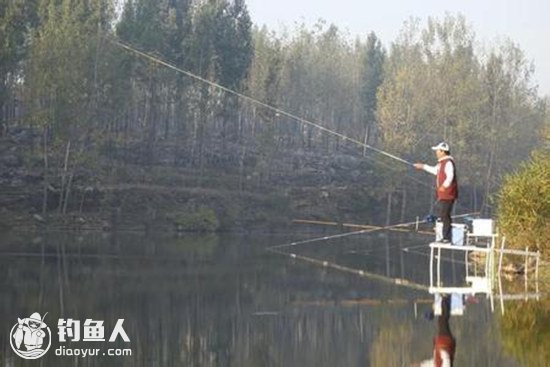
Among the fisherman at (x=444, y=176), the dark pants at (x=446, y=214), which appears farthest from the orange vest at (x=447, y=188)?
the dark pants at (x=446, y=214)

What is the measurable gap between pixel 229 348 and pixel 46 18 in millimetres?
46115

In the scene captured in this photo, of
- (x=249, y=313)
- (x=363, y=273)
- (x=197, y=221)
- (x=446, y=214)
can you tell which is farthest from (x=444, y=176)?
(x=197, y=221)

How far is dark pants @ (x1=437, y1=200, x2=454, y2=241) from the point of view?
17.4m

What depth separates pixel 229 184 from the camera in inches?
2500

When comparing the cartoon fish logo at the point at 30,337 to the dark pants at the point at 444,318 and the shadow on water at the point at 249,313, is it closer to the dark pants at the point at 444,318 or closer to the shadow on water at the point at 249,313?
the shadow on water at the point at 249,313

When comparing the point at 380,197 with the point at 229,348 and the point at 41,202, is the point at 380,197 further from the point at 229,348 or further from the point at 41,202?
the point at 229,348

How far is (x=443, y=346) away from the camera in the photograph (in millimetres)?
10984

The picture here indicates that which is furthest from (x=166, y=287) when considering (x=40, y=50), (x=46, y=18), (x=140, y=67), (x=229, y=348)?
(x=140, y=67)

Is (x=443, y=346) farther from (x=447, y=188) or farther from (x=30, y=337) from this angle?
(x=447, y=188)

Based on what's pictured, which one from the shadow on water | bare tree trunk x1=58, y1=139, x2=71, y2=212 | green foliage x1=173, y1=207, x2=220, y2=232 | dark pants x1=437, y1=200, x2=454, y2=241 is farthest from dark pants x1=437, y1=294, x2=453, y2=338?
bare tree trunk x1=58, y1=139, x2=71, y2=212

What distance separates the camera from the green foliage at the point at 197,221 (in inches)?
2045

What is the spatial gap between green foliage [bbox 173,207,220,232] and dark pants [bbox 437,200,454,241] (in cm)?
3422

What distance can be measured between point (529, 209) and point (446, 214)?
7.13m

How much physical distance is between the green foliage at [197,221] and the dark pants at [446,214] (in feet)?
A: 112
